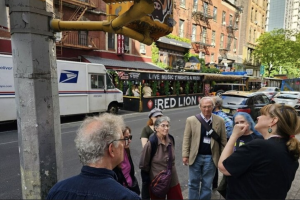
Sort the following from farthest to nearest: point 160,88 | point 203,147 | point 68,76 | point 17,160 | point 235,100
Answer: point 160,88 < point 68,76 < point 235,100 < point 17,160 < point 203,147

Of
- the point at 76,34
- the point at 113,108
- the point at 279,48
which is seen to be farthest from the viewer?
the point at 279,48

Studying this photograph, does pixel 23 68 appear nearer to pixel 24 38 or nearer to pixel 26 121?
pixel 24 38

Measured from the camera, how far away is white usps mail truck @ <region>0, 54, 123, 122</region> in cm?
848

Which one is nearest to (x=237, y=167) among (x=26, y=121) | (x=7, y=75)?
(x=26, y=121)

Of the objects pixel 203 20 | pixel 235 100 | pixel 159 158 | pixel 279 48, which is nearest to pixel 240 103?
pixel 235 100

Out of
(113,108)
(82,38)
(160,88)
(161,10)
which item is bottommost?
(113,108)

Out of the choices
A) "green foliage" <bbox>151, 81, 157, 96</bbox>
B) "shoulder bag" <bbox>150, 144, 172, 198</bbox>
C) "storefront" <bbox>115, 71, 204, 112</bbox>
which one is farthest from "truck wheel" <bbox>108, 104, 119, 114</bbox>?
"shoulder bag" <bbox>150, 144, 172, 198</bbox>

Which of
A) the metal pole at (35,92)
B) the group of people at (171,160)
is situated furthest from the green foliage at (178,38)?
the metal pole at (35,92)

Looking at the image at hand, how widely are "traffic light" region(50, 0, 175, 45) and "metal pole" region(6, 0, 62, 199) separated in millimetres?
182

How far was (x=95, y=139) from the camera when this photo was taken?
135 cm

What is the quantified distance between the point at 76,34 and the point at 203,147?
54.9 ft

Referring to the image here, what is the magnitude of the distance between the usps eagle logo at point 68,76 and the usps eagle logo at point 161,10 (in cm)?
879

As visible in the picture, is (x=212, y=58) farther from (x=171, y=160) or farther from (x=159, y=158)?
(x=159, y=158)

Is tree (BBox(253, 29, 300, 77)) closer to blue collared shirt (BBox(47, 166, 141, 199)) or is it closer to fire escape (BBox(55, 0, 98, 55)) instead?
fire escape (BBox(55, 0, 98, 55))
